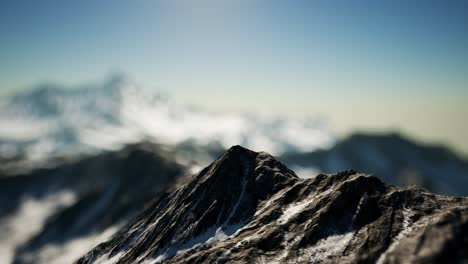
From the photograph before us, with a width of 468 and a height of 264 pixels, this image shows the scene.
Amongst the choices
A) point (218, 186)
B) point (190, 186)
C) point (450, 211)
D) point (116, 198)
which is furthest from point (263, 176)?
point (116, 198)

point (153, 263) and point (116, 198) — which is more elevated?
point (116, 198)

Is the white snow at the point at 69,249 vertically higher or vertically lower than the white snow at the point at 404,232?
higher

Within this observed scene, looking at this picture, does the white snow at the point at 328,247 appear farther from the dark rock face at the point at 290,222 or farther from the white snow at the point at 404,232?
the white snow at the point at 404,232

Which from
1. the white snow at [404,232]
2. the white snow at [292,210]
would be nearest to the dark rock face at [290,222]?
the white snow at [404,232]

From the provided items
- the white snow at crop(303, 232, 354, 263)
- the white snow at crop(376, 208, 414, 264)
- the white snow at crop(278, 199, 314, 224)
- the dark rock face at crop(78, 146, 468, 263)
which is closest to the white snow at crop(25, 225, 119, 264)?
the dark rock face at crop(78, 146, 468, 263)

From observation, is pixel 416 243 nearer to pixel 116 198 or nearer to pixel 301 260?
pixel 301 260

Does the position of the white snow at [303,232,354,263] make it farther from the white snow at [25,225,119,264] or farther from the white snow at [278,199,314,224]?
the white snow at [25,225,119,264]

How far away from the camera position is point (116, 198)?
18512cm

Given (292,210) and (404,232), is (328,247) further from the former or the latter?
(292,210)

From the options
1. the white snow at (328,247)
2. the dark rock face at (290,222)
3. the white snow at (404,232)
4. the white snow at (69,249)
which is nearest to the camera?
the white snow at (404,232)

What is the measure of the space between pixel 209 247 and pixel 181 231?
43.1 feet

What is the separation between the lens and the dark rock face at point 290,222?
53.5 meters

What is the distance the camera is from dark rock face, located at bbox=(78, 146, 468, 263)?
53531 millimetres

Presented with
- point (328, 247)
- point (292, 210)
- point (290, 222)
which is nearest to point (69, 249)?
point (292, 210)
